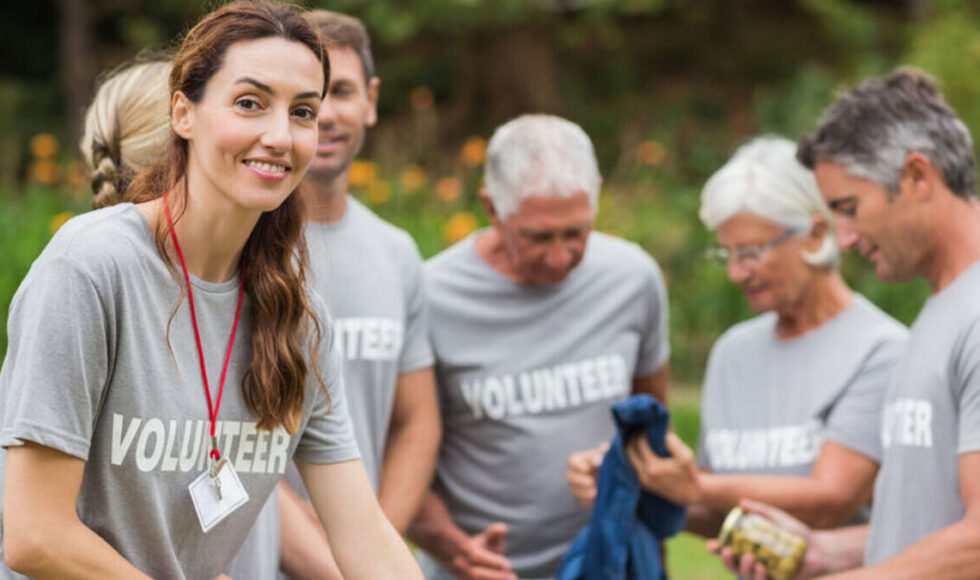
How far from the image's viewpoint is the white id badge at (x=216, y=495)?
2418 millimetres

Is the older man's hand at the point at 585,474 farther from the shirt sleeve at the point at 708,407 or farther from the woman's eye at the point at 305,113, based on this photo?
the woman's eye at the point at 305,113

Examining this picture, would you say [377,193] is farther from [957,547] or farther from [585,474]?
[957,547]

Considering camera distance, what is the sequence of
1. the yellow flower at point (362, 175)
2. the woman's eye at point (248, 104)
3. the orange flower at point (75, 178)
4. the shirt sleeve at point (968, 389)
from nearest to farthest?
the woman's eye at point (248, 104) < the shirt sleeve at point (968, 389) < the yellow flower at point (362, 175) < the orange flower at point (75, 178)

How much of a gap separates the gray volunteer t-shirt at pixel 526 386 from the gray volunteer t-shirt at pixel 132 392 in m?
1.40

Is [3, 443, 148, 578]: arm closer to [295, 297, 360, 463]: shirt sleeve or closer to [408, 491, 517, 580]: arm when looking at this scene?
[295, 297, 360, 463]: shirt sleeve

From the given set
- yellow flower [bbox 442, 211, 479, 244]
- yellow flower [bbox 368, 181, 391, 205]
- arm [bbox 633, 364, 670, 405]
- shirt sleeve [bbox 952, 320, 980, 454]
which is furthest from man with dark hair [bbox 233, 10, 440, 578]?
yellow flower [bbox 368, 181, 391, 205]

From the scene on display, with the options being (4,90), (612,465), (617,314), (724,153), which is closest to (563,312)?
(617,314)

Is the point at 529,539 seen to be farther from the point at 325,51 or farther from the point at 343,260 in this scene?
the point at 325,51

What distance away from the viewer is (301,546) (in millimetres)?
3197

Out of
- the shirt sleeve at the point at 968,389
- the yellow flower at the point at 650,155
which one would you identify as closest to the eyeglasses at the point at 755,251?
the shirt sleeve at the point at 968,389

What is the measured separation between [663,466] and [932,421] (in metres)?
0.66

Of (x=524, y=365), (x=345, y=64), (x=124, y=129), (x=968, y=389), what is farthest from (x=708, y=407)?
(x=124, y=129)

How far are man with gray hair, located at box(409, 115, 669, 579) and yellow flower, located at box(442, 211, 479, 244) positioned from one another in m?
3.61

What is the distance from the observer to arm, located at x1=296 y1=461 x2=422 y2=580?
267 centimetres
